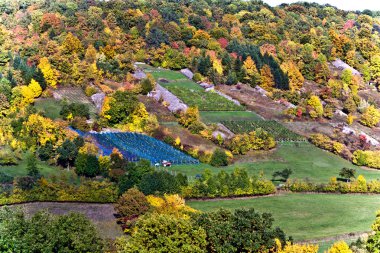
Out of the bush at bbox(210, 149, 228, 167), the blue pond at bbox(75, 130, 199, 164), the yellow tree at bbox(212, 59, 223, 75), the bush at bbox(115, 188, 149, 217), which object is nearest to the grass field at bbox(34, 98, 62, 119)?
the blue pond at bbox(75, 130, 199, 164)

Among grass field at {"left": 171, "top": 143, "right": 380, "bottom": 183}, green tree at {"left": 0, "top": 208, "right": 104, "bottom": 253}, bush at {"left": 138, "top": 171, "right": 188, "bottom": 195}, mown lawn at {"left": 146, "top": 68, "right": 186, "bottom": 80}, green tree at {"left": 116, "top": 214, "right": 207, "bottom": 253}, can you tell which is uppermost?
green tree at {"left": 116, "top": 214, "right": 207, "bottom": 253}

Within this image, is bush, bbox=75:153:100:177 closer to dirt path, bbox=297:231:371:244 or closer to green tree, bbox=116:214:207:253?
green tree, bbox=116:214:207:253

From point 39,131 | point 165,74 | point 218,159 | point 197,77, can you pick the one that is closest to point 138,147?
point 218,159

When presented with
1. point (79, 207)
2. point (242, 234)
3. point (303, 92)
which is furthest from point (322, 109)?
point (242, 234)

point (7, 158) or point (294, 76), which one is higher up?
point (294, 76)

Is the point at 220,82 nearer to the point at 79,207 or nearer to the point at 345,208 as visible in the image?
the point at 345,208

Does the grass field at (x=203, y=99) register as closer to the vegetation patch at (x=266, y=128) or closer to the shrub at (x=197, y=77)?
the shrub at (x=197, y=77)

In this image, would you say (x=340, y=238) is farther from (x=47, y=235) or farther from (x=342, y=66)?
(x=342, y=66)
